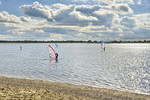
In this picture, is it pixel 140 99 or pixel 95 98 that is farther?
pixel 140 99

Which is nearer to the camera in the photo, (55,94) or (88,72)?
(55,94)

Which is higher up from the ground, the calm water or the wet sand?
the wet sand

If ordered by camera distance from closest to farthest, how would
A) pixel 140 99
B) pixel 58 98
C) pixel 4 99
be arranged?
pixel 4 99 < pixel 58 98 < pixel 140 99

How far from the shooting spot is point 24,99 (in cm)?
1059

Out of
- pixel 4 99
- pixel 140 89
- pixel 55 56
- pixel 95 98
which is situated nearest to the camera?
pixel 4 99

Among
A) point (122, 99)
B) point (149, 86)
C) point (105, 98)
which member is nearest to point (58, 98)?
point (105, 98)

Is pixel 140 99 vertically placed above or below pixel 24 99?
below

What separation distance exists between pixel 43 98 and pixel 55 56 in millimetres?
48203

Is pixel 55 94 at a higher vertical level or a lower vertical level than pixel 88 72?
higher

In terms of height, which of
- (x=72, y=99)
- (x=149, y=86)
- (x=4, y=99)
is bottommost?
(x=149, y=86)

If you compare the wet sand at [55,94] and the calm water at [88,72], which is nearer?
the wet sand at [55,94]

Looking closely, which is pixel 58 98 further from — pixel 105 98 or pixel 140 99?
pixel 140 99

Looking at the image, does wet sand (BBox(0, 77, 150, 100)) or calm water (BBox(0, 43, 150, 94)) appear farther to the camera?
calm water (BBox(0, 43, 150, 94))

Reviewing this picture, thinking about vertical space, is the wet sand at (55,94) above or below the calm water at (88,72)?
above
